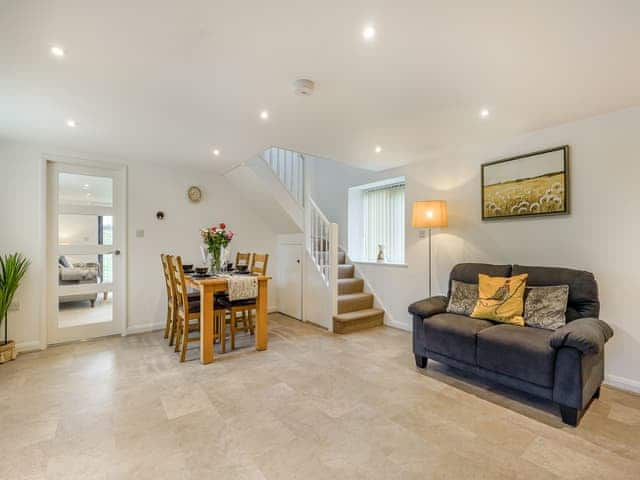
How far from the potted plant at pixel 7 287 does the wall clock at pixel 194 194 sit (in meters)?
1.99

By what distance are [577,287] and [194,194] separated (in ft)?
14.9

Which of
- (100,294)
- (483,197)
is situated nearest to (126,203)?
(100,294)

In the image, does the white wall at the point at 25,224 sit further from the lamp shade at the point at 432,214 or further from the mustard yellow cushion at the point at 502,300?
the mustard yellow cushion at the point at 502,300

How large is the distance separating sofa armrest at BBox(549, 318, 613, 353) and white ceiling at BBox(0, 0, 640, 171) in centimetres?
167

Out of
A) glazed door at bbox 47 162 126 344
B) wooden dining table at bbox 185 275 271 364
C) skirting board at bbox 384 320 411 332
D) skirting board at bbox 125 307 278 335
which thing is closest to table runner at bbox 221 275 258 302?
wooden dining table at bbox 185 275 271 364

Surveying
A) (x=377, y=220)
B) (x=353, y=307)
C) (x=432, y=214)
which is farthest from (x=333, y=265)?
(x=377, y=220)

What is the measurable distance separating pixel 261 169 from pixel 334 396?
10.2 feet

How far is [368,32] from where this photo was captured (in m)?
1.67

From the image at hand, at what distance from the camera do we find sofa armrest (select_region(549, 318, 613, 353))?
198 centimetres

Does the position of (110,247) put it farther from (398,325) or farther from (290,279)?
(398,325)

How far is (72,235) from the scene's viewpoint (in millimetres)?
3826

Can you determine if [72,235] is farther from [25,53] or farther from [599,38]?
[599,38]

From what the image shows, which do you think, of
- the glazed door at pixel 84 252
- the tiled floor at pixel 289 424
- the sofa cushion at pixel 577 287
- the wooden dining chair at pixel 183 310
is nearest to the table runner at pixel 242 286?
the wooden dining chair at pixel 183 310

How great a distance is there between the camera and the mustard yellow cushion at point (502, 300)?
8.87 ft
